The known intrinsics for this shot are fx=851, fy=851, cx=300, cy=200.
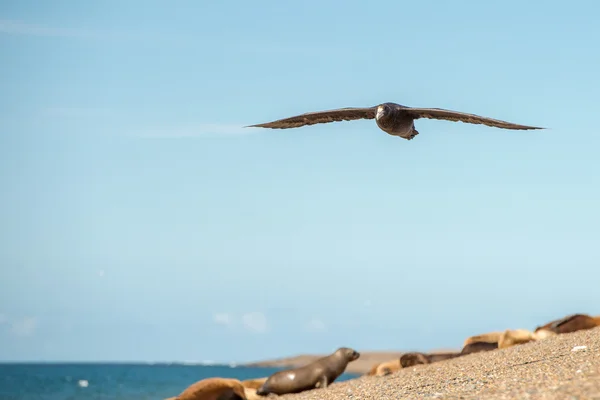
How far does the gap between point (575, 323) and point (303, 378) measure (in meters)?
6.46

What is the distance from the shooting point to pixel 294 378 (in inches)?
694

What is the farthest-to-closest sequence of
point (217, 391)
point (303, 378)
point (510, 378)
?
point (303, 378)
point (217, 391)
point (510, 378)

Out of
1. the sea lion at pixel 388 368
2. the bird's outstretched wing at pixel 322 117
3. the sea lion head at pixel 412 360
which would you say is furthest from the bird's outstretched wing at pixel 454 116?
the sea lion at pixel 388 368

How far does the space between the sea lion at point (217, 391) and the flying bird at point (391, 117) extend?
206 inches

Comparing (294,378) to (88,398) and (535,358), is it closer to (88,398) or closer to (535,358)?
(535,358)

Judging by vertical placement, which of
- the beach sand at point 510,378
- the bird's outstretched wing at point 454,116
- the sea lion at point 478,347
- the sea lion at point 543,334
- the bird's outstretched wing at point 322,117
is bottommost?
the beach sand at point 510,378

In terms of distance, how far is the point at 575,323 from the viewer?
1934cm

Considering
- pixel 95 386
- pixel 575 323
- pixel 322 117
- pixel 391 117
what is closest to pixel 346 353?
pixel 575 323

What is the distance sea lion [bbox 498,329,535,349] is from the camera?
1872cm

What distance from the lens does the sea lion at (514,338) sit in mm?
18719

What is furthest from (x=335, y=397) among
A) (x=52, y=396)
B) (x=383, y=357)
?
(x=383, y=357)

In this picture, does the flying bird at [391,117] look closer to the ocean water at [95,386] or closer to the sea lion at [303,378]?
the sea lion at [303,378]

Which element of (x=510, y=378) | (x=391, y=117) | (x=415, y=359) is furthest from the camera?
(x=415, y=359)

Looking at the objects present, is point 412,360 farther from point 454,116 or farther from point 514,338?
point 454,116
